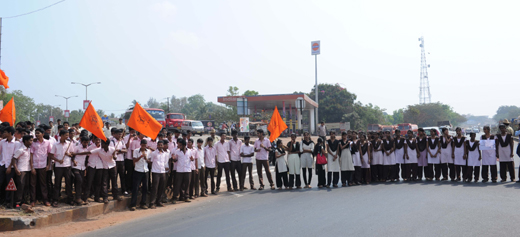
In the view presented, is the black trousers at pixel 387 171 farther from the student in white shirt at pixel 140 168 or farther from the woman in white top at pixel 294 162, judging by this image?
the student in white shirt at pixel 140 168

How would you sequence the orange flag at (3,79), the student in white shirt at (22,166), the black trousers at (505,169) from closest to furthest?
the student in white shirt at (22,166) < the black trousers at (505,169) < the orange flag at (3,79)

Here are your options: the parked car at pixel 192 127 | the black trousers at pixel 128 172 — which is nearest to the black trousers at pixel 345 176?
the black trousers at pixel 128 172

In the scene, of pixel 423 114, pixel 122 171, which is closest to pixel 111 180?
pixel 122 171

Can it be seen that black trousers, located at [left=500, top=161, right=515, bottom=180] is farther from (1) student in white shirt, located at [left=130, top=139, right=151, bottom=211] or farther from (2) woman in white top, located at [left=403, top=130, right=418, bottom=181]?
(1) student in white shirt, located at [left=130, top=139, right=151, bottom=211]

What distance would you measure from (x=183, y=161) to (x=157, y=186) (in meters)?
1.02

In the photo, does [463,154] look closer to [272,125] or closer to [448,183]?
[448,183]

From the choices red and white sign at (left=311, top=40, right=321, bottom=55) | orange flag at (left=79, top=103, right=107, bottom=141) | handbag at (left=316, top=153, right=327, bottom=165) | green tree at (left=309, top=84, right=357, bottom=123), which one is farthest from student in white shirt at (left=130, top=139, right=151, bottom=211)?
green tree at (left=309, top=84, right=357, bottom=123)

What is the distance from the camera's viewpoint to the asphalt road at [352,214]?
21.3ft

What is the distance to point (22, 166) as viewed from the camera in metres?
8.08

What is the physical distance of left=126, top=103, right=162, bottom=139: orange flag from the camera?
31.6 ft

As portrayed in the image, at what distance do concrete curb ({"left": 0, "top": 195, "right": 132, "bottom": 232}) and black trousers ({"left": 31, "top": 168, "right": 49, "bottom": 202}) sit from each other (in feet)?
2.67

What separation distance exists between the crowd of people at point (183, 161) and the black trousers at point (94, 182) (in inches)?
0.9

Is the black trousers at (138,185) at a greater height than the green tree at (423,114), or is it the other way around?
the green tree at (423,114)

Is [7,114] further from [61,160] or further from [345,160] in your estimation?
[345,160]
